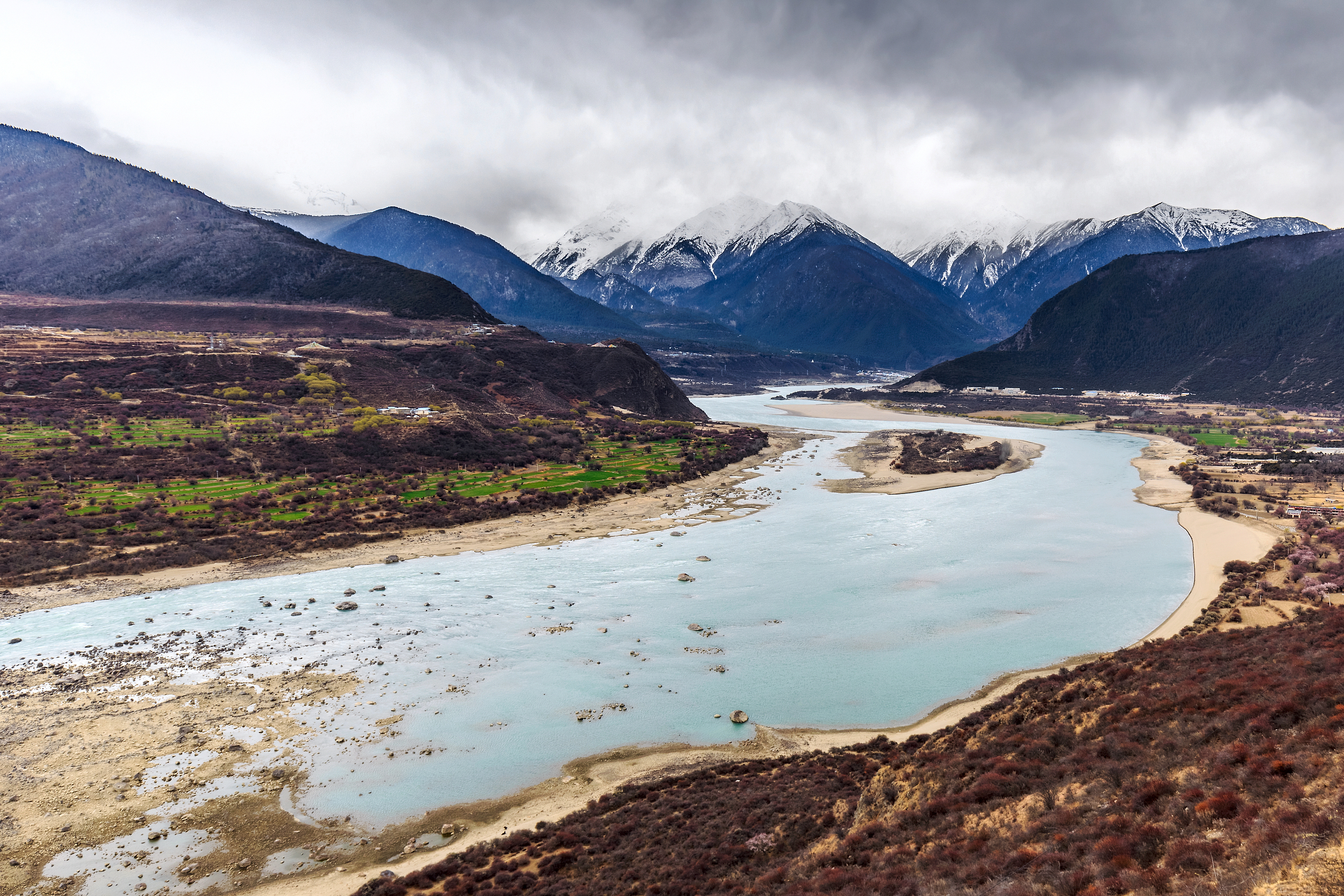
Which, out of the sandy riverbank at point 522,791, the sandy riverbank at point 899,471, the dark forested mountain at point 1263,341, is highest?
the dark forested mountain at point 1263,341

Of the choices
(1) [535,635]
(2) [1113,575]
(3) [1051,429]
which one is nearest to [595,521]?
(1) [535,635]

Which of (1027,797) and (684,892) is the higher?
(1027,797)

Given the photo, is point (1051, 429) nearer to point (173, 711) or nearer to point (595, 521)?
point (595, 521)

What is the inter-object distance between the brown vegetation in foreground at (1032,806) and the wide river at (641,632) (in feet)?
13.7

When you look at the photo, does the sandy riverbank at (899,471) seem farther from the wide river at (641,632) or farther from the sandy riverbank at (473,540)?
the wide river at (641,632)

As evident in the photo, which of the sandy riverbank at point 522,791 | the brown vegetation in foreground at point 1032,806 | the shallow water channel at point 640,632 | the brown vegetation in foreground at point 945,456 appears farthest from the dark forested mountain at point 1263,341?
the brown vegetation in foreground at point 1032,806

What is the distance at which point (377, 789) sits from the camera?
66.2ft

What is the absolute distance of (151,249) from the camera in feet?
509

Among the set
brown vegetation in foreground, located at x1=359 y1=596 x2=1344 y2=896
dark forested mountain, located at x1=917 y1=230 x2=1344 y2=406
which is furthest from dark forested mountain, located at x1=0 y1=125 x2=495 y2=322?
dark forested mountain, located at x1=917 y1=230 x2=1344 y2=406

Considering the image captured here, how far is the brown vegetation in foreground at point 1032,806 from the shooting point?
35.3ft

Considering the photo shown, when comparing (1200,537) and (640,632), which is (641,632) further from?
(1200,537)

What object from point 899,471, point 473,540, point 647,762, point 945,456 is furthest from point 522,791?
point 945,456

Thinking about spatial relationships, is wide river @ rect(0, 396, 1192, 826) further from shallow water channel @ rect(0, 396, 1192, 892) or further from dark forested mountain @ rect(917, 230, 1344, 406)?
dark forested mountain @ rect(917, 230, 1344, 406)

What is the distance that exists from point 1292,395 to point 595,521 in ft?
559
